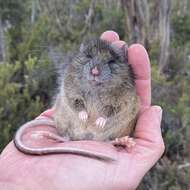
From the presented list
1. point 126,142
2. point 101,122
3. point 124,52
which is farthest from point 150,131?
point 124,52

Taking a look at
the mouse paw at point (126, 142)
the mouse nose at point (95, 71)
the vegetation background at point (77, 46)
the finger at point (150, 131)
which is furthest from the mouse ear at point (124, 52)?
the vegetation background at point (77, 46)

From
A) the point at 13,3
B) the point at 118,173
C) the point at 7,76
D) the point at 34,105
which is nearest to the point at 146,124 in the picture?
the point at 118,173

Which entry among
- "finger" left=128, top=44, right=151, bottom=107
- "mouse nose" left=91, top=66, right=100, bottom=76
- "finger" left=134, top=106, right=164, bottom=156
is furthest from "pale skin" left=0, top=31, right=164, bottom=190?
"mouse nose" left=91, top=66, right=100, bottom=76

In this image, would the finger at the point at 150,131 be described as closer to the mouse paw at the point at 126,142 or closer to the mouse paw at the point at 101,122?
the mouse paw at the point at 126,142

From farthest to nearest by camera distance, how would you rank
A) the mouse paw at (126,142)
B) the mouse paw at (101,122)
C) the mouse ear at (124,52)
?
the mouse ear at (124,52) < the mouse paw at (101,122) < the mouse paw at (126,142)

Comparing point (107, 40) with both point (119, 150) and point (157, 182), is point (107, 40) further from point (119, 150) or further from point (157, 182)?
point (157, 182)

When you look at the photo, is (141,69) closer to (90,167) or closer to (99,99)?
(99,99)

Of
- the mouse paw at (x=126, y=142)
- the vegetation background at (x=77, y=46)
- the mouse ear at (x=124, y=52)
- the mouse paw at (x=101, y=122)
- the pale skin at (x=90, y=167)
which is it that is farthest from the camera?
the vegetation background at (x=77, y=46)
